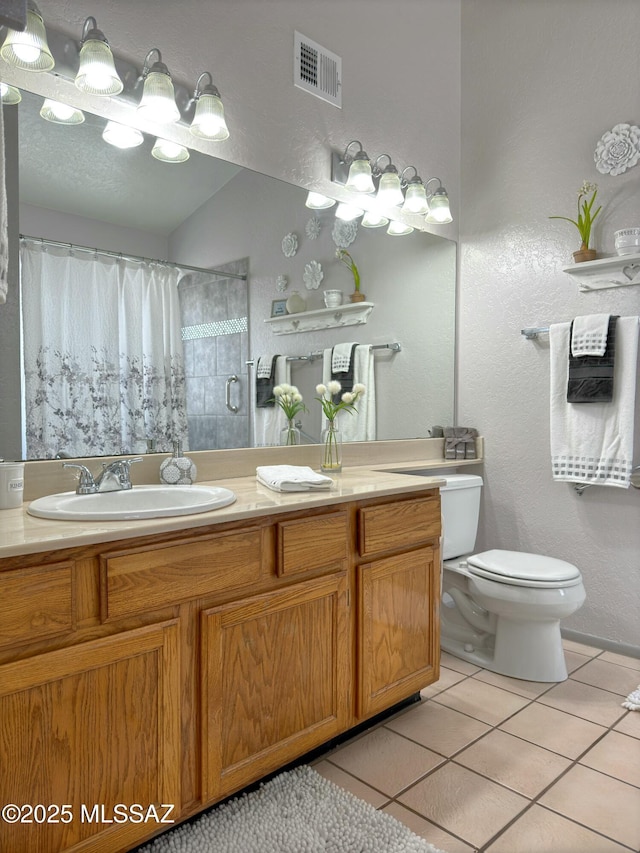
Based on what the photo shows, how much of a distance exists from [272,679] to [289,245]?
157 cm

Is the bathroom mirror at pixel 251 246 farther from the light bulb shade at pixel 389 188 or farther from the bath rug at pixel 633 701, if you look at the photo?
the bath rug at pixel 633 701

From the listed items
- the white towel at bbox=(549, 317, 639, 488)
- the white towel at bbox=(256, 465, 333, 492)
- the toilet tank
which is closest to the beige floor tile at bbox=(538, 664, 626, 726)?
the toilet tank

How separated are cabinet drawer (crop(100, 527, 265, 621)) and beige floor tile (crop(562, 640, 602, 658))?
5.73 ft

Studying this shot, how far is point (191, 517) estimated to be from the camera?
1348 mm

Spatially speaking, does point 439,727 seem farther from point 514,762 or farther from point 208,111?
point 208,111

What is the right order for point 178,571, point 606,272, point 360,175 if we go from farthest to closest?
point 606,272 → point 360,175 → point 178,571

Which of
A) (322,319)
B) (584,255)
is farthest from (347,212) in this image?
(584,255)

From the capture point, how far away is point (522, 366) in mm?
2822

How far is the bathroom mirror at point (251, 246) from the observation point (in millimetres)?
1721

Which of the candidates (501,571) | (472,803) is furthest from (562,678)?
(472,803)

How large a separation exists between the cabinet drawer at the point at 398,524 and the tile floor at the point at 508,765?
0.60 m

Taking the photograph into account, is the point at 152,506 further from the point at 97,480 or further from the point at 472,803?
the point at 472,803

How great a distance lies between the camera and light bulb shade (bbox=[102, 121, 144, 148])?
1.79m

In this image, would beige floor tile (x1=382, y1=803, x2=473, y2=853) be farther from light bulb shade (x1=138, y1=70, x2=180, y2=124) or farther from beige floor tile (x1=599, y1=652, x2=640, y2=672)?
light bulb shade (x1=138, y1=70, x2=180, y2=124)
